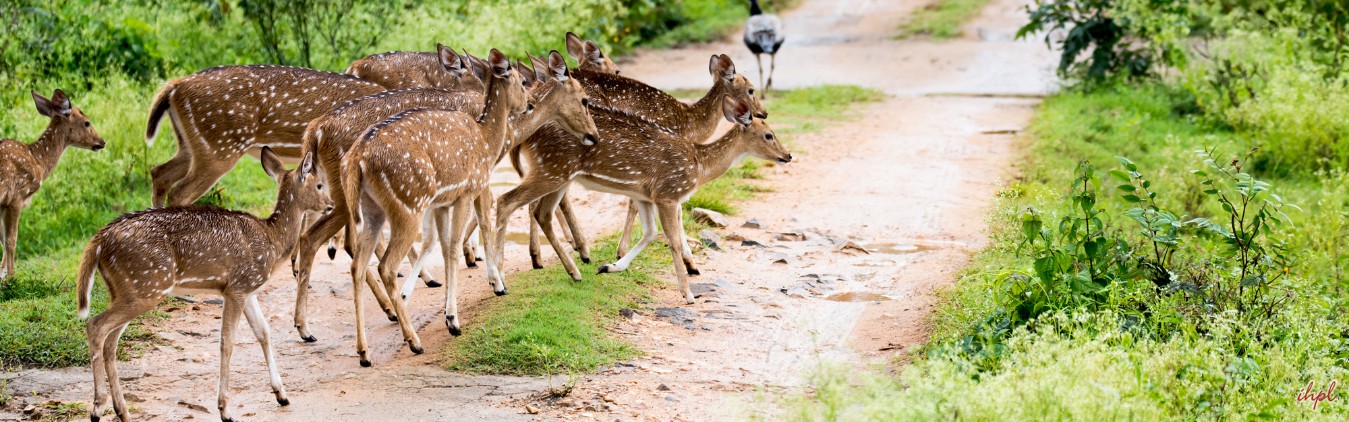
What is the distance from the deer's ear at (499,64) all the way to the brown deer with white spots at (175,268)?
5.93 ft

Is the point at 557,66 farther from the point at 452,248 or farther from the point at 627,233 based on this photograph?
the point at 452,248

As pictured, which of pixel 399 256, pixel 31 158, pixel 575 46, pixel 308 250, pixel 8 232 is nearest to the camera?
pixel 399 256

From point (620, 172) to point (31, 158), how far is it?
4003 millimetres

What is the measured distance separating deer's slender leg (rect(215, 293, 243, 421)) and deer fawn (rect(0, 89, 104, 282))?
9.72 ft

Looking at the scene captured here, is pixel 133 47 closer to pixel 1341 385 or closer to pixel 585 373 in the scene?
pixel 585 373

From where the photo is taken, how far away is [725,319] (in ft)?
27.1

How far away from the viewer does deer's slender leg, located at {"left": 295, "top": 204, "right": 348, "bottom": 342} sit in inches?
294

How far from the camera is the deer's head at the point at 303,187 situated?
23.1 ft

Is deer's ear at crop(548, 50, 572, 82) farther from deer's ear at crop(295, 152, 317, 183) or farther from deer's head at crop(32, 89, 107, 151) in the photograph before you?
deer's head at crop(32, 89, 107, 151)

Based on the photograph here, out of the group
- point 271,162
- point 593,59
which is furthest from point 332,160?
point 593,59

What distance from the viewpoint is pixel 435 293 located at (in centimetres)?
868

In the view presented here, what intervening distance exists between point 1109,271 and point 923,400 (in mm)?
2692

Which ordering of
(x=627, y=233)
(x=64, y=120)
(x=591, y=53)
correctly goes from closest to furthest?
1. (x=64, y=120)
2. (x=627, y=233)
3. (x=591, y=53)

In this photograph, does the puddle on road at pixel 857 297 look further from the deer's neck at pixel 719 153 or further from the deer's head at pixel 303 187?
the deer's head at pixel 303 187
